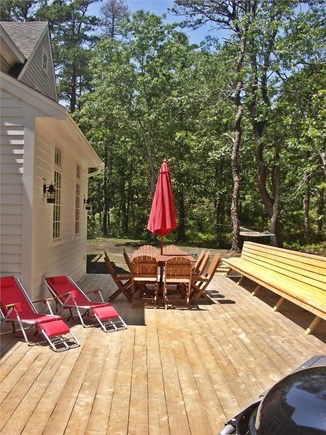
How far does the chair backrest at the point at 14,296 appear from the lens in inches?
202

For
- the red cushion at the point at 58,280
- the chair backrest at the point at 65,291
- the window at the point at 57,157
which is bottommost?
the chair backrest at the point at 65,291

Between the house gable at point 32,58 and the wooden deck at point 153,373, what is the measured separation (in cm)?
667

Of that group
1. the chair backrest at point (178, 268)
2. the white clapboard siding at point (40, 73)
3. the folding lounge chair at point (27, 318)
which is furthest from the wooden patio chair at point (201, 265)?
the white clapboard siding at point (40, 73)

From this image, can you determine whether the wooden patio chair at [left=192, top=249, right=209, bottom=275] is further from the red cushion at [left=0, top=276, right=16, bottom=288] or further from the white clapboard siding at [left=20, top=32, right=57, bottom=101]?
the white clapboard siding at [left=20, top=32, right=57, bottom=101]

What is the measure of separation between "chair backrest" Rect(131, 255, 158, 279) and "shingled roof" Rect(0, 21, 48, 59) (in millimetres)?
6481

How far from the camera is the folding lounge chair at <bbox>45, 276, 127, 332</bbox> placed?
5.56m

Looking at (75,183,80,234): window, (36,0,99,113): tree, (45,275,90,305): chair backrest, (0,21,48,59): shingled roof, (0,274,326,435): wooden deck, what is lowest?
(0,274,326,435): wooden deck

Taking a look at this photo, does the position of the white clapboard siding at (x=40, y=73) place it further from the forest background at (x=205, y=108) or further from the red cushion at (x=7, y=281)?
the forest background at (x=205, y=108)

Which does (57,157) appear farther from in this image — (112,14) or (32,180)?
(112,14)

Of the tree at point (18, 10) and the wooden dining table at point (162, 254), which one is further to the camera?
the tree at point (18, 10)

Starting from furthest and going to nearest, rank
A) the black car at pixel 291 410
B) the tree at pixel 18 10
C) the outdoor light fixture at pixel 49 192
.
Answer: the tree at pixel 18 10
the outdoor light fixture at pixel 49 192
the black car at pixel 291 410

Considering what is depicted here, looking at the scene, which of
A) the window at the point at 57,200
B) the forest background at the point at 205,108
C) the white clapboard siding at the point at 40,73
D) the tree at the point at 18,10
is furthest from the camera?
the tree at the point at 18,10

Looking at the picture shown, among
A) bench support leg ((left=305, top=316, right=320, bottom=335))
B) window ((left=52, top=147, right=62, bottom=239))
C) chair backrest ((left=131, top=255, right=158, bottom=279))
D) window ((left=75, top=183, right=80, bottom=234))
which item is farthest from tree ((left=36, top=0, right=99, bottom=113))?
bench support leg ((left=305, top=316, right=320, bottom=335))

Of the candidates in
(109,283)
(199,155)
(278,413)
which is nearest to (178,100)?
(199,155)
